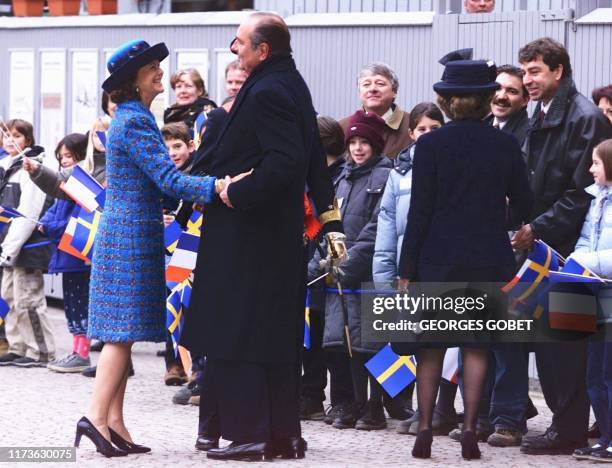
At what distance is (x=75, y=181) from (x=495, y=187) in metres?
3.28

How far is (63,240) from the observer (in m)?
9.79

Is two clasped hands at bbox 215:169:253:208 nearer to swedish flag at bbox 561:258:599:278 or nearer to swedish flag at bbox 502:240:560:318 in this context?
swedish flag at bbox 502:240:560:318

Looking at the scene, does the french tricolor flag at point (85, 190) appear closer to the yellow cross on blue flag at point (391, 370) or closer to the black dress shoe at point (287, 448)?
the yellow cross on blue flag at point (391, 370)

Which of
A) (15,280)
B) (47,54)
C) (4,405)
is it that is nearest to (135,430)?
(4,405)

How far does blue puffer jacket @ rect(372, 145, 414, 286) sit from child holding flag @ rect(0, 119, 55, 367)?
11.4 ft

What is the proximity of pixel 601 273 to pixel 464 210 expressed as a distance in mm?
784

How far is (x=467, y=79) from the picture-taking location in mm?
7371

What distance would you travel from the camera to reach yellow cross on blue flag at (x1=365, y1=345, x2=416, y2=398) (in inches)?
332

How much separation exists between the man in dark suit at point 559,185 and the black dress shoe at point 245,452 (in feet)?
4.69

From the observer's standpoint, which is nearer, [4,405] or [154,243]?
[154,243]

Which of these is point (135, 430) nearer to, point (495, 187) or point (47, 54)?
point (495, 187)

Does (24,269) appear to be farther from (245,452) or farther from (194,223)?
(245,452)

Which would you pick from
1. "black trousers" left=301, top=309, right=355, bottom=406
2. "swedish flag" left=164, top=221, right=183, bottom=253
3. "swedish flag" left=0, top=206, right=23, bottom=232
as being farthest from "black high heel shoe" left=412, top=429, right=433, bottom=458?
"swedish flag" left=0, top=206, right=23, bottom=232

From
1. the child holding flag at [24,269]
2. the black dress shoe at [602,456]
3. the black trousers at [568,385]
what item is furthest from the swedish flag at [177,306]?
the black dress shoe at [602,456]
